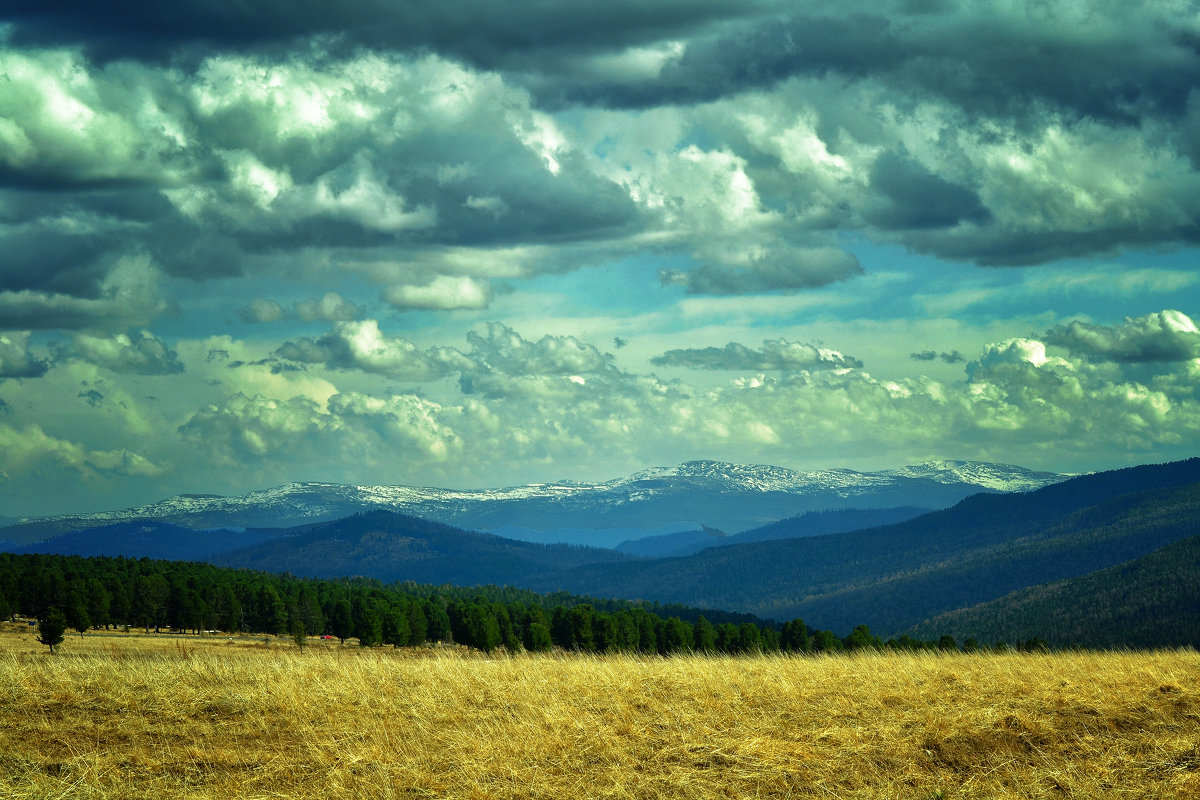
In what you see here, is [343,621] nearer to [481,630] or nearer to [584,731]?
[481,630]

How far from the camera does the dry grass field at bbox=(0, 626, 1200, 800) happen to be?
47.6 feet

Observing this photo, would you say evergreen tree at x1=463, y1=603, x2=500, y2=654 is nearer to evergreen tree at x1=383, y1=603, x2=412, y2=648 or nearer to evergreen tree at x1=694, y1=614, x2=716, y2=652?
evergreen tree at x1=383, y1=603, x2=412, y2=648

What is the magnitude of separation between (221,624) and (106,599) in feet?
77.3

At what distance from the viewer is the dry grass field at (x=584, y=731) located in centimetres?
1451

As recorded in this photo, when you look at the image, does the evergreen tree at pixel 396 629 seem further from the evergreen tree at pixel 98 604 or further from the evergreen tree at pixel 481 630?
the evergreen tree at pixel 98 604

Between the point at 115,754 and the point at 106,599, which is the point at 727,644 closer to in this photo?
the point at 106,599

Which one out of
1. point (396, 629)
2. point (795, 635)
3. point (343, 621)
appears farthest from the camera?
point (343, 621)

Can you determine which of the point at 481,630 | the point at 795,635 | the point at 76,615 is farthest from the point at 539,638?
the point at 76,615

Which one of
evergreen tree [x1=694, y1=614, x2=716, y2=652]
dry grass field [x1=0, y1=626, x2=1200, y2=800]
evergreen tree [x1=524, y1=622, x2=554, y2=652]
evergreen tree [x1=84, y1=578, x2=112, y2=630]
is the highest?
dry grass field [x1=0, y1=626, x2=1200, y2=800]

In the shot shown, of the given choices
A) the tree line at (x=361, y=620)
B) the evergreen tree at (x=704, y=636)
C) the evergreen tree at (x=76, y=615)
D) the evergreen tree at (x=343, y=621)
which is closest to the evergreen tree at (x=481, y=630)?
the tree line at (x=361, y=620)

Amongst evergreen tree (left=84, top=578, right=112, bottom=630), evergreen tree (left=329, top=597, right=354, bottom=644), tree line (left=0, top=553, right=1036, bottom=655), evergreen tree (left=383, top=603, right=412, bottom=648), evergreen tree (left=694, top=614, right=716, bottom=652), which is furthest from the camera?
evergreen tree (left=329, top=597, right=354, bottom=644)

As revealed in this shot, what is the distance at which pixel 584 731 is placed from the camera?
17.4 meters

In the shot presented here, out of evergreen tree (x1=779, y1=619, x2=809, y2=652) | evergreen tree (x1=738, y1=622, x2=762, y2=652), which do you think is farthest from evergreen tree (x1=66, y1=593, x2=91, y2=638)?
evergreen tree (x1=779, y1=619, x2=809, y2=652)

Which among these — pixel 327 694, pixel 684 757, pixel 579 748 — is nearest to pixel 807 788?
pixel 684 757
